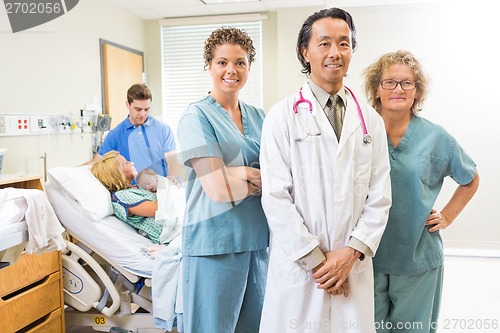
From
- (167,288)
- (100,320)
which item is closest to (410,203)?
(167,288)

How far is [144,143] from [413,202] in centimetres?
165

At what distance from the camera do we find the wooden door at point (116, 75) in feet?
12.1

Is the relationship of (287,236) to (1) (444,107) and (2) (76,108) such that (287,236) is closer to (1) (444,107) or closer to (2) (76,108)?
(2) (76,108)

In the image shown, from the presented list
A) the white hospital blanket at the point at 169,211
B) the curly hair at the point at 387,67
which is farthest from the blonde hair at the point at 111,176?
the curly hair at the point at 387,67

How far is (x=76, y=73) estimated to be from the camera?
3324 mm

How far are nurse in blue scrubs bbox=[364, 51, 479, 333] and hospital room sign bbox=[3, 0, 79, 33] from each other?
7.58ft

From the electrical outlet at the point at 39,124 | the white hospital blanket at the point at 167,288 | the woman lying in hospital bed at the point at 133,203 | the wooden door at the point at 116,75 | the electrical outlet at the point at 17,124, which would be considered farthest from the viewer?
the wooden door at the point at 116,75

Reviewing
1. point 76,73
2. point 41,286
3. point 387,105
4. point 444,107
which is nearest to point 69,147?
point 76,73

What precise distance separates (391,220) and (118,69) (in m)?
3.12

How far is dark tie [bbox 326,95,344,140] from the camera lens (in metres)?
1.27

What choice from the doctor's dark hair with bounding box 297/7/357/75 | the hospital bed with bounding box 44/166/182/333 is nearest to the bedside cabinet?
the hospital bed with bounding box 44/166/182/333

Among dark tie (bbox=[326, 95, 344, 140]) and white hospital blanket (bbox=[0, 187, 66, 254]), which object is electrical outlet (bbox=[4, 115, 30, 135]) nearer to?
white hospital blanket (bbox=[0, 187, 66, 254])

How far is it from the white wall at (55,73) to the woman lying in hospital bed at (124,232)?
803 millimetres

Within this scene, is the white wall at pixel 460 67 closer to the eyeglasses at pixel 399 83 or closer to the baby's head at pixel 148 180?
the baby's head at pixel 148 180
